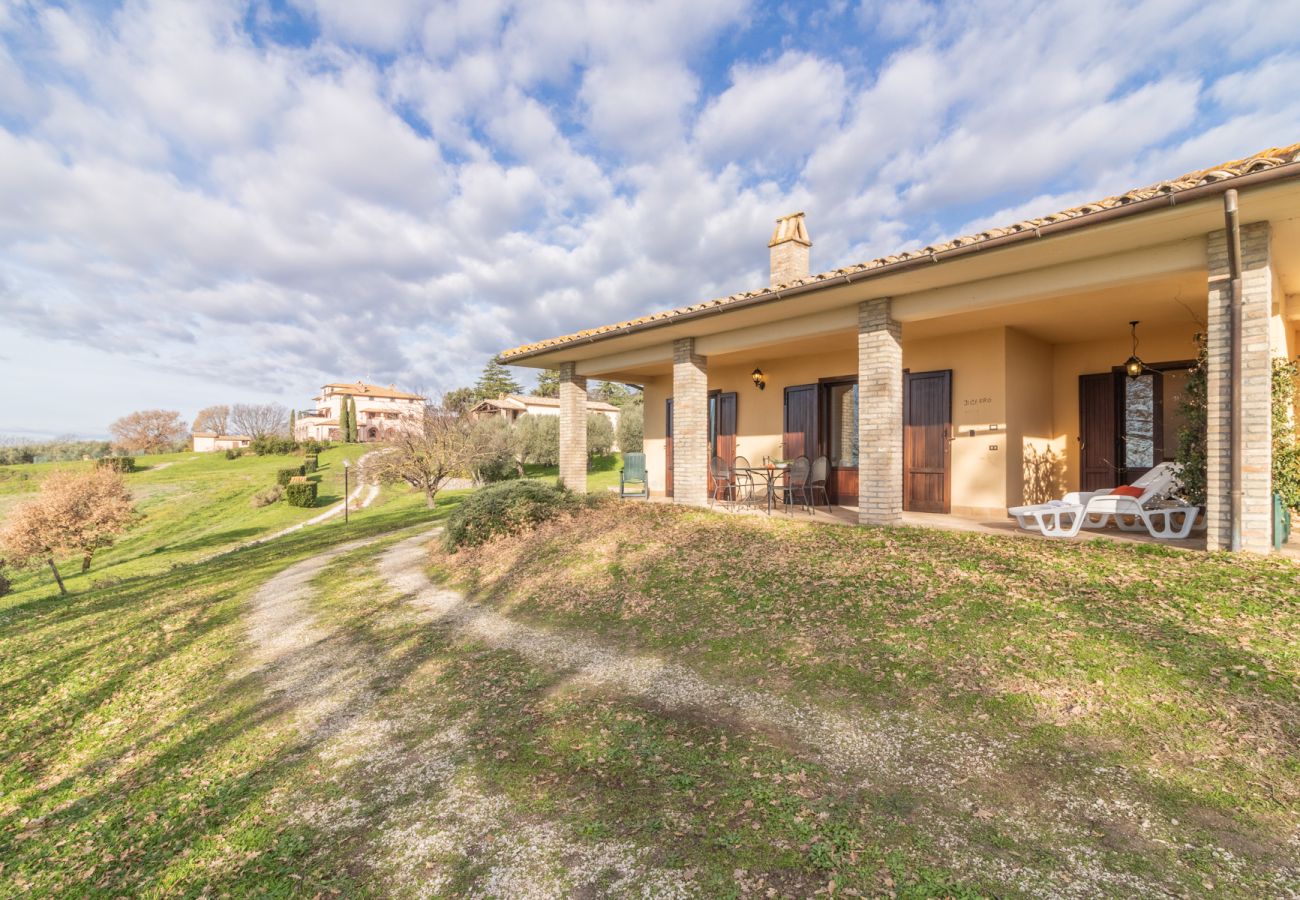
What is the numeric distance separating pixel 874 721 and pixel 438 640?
3.99m

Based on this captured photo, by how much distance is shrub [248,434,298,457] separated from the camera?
137 feet

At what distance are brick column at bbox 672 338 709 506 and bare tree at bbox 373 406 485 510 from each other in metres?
12.8

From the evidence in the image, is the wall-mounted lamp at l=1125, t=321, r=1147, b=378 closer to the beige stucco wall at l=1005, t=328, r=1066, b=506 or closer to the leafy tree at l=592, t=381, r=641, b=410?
the beige stucco wall at l=1005, t=328, r=1066, b=506

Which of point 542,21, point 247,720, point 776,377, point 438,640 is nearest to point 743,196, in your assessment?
point 776,377

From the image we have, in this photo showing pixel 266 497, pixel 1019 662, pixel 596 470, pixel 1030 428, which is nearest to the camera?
pixel 1019 662

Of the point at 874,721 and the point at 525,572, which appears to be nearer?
the point at 874,721

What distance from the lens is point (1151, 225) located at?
5.07m

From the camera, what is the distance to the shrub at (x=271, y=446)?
41.6 metres

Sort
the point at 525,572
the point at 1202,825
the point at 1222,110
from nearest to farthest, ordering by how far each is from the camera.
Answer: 1. the point at 1202,825
2. the point at 525,572
3. the point at 1222,110

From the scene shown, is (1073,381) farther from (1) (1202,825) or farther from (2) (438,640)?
(2) (438,640)

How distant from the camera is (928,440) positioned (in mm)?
9273

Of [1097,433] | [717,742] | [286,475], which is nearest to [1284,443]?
[1097,433]

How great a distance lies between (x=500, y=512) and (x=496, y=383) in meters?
44.3

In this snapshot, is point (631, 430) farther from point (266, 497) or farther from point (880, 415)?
point (880, 415)
